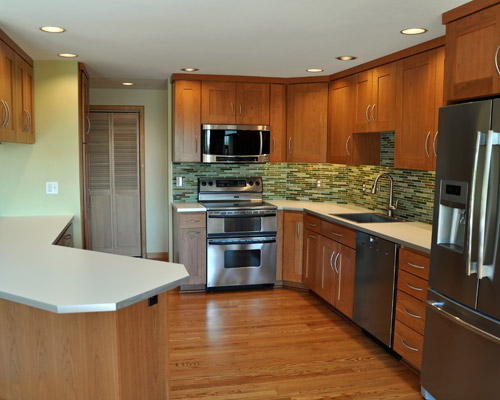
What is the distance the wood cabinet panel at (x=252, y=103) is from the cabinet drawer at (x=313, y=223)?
3.89 feet

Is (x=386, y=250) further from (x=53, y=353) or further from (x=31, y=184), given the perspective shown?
(x=31, y=184)

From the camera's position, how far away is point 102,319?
2076mm

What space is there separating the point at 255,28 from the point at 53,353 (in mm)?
2235

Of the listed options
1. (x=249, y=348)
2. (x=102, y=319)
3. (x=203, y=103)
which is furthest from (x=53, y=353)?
(x=203, y=103)

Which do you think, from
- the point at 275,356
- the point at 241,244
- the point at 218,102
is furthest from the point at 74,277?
the point at 218,102

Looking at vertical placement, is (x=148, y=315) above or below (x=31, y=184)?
below

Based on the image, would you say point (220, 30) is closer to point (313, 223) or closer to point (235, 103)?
point (235, 103)

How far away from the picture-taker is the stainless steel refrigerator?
2.22 m

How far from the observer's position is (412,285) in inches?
120

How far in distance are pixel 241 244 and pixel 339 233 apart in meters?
1.19

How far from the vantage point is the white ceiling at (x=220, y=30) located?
2615 millimetres

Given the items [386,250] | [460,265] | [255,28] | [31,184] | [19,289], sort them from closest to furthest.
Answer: [19,289] < [460,265] < [255,28] < [386,250] < [31,184]

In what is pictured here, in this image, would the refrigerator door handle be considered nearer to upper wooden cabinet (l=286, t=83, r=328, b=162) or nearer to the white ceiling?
the white ceiling

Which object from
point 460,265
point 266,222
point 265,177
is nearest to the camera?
point 460,265
